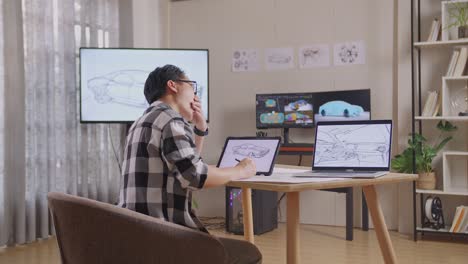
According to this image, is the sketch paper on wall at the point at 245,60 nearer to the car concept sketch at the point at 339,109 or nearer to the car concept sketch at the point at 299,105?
the car concept sketch at the point at 299,105

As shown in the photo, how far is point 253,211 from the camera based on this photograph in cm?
474

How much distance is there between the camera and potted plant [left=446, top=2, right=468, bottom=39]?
4.34 m

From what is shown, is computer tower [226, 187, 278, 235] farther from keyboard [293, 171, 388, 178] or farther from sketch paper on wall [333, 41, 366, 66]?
keyboard [293, 171, 388, 178]

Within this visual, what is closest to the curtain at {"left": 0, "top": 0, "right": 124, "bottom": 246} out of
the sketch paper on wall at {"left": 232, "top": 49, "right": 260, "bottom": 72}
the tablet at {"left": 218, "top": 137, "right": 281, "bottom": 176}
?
the sketch paper on wall at {"left": 232, "top": 49, "right": 260, "bottom": 72}

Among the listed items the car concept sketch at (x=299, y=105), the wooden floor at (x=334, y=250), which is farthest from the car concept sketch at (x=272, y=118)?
the wooden floor at (x=334, y=250)

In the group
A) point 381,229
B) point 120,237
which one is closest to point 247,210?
point 381,229

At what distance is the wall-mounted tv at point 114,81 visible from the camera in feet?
14.9

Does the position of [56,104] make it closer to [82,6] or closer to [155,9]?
[82,6]

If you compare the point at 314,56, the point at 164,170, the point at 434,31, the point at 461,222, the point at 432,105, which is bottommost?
the point at 461,222

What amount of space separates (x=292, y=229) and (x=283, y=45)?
137 inches

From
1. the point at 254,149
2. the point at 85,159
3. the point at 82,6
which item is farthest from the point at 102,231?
the point at 82,6

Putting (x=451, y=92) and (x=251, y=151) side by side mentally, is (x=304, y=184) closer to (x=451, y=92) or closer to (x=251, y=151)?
(x=251, y=151)

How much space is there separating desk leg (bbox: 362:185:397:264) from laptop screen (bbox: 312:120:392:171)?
35cm

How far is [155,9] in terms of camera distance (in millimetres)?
5676
